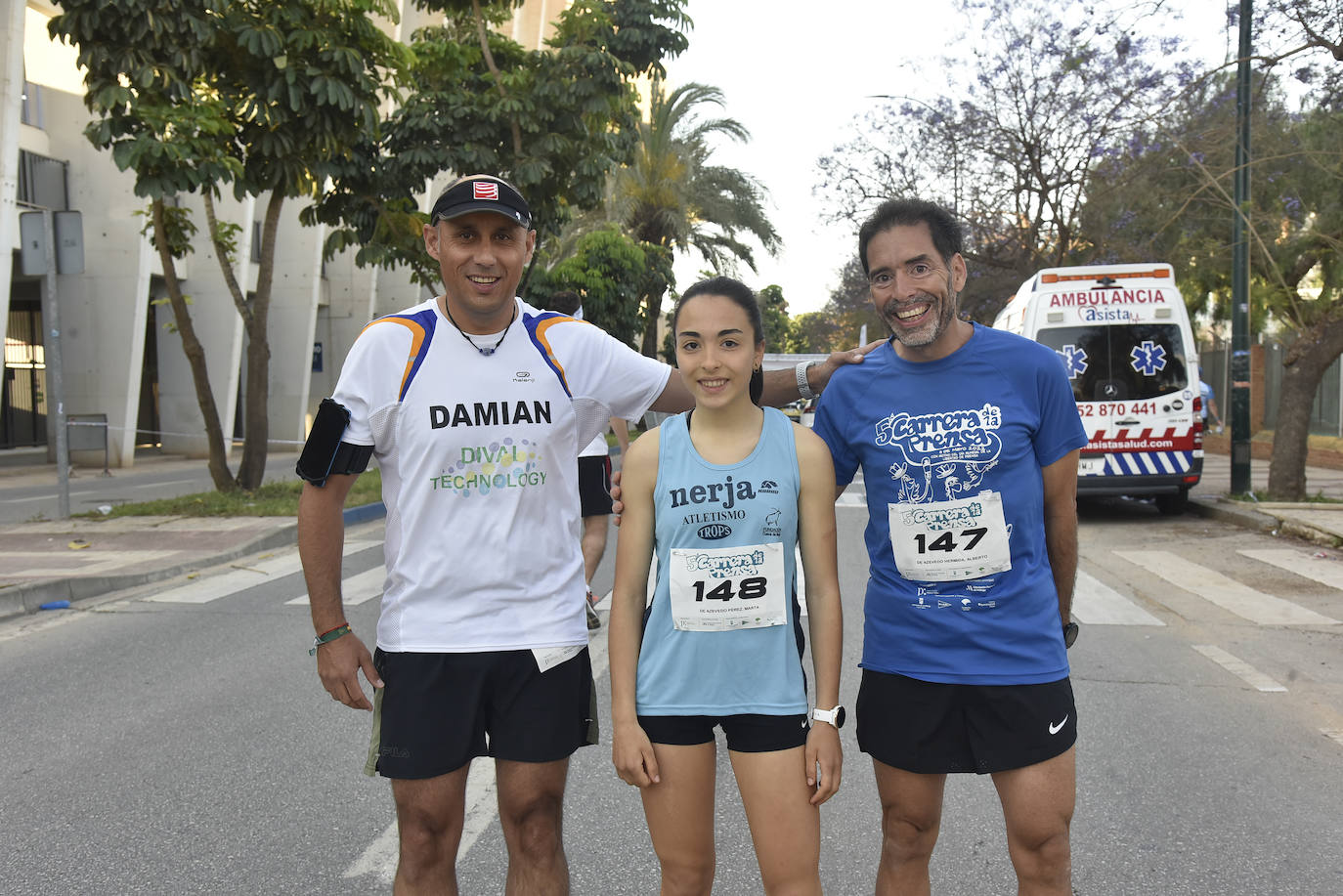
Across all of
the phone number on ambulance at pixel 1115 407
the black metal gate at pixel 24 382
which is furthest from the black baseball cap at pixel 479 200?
the black metal gate at pixel 24 382

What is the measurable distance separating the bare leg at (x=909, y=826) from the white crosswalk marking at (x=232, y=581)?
23.0 ft

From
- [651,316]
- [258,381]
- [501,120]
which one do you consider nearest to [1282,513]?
[501,120]

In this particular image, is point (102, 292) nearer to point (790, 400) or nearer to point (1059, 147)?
point (1059, 147)

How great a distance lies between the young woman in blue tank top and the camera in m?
2.58

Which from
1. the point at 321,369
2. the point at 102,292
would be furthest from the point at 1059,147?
the point at 321,369

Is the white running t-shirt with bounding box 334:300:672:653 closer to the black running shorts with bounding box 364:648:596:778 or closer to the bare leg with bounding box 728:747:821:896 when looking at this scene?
the black running shorts with bounding box 364:648:596:778

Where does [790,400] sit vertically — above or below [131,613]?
above

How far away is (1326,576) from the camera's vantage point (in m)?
9.59

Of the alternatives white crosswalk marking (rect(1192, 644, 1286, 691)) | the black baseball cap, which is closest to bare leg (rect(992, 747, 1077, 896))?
the black baseball cap

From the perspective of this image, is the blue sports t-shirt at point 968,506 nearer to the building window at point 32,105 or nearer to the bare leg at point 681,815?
the bare leg at point 681,815

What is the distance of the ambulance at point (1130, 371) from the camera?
13.2m

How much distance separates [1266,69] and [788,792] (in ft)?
42.2

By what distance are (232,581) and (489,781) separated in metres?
5.63

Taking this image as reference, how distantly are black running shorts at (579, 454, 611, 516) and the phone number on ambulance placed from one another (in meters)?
10.6
